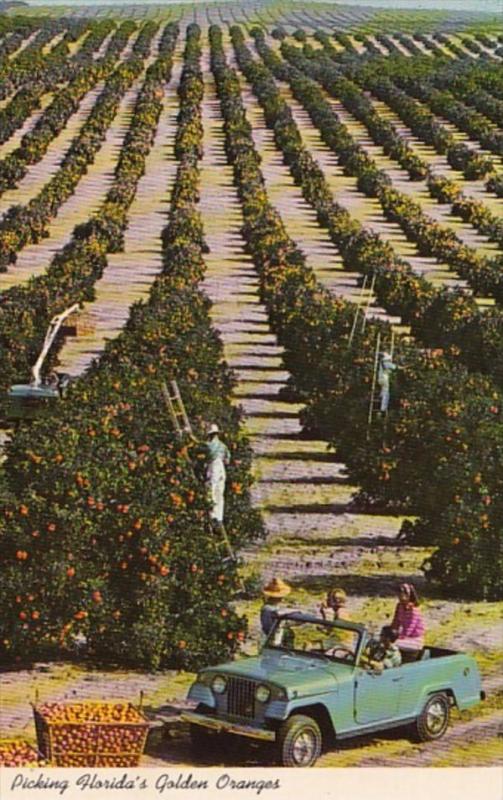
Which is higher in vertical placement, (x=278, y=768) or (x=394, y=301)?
(x=278, y=768)

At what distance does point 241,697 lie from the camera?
20734 millimetres

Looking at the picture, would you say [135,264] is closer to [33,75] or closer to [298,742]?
[33,75]

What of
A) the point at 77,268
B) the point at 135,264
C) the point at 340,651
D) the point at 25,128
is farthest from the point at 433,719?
the point at 25,128

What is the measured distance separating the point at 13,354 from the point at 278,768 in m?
33.7

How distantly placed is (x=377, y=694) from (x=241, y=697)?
1.38 m

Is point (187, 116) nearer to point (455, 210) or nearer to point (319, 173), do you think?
A: point (319, 173)

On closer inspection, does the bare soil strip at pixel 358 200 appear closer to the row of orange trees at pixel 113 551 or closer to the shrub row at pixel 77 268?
the shrub row at pixel 77 268

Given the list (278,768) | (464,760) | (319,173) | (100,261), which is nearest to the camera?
(278,768)

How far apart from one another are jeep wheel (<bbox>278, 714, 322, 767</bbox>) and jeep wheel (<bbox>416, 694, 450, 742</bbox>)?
1.69 m

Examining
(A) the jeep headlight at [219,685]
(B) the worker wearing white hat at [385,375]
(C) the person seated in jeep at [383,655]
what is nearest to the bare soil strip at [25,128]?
(B) the worker wearing white hat at [385,375]

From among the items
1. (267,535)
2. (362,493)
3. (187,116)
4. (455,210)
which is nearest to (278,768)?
(267,535)

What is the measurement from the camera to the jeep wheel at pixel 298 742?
66.0ft

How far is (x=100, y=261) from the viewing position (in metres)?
74.9

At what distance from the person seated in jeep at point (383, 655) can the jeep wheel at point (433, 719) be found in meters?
0.65
